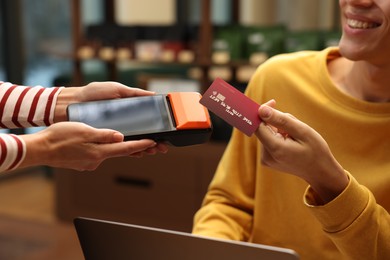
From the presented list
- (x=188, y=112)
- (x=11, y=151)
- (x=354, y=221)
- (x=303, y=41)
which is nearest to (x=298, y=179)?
(x=354, y=221)

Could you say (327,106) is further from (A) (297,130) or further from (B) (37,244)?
(B) (37,244)

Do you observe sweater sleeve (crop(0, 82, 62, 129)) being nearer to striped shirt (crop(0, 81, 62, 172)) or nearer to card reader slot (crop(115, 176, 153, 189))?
striped shirt (crop(0, 81, 62, 172))

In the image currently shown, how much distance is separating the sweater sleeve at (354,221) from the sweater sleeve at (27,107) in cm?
49

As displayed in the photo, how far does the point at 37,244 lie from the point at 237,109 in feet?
7.21

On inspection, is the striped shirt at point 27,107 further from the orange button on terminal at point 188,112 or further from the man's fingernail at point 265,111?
the man's fingernail at point 265,111

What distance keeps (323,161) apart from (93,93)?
423mm

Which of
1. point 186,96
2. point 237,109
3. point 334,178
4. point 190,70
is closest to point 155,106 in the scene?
point 186,96

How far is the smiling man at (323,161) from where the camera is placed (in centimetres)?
89

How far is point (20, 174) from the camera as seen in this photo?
13.0ft

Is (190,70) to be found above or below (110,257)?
below

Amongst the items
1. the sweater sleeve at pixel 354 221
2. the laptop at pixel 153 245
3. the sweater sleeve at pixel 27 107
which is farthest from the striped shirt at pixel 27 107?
the sweater sleeve at pixel 354 221

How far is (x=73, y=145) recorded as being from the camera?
0.84 meters

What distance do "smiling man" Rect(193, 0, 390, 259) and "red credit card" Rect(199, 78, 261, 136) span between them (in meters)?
0.04

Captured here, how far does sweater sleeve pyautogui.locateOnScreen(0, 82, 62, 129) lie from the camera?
1.05 meters
